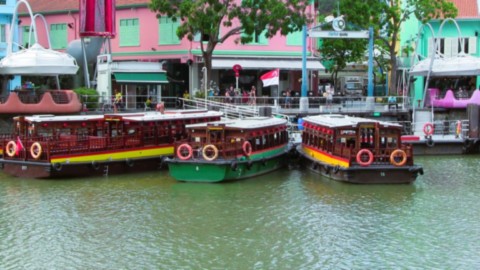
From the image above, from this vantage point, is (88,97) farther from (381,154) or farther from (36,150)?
(381,154)

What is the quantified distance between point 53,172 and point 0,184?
2.06 metres

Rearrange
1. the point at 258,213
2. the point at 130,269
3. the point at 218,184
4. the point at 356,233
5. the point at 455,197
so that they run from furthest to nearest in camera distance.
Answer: the point at 218,184 → the point at 455,197 → the point at 258,213 → the point at 356,233 → the point at 130,269

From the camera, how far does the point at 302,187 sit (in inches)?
1070

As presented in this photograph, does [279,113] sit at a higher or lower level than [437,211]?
higher

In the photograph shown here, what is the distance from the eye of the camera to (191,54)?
49656 mm

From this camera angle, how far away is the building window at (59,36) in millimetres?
56125

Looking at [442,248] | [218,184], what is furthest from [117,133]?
[442,248]

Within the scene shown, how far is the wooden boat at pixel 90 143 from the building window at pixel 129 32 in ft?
70.4

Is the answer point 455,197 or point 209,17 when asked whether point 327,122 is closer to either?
point 455,197

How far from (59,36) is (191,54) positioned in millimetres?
13079

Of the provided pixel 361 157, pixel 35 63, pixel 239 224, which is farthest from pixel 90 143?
pixel 361 157

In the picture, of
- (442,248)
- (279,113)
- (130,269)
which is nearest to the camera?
(130,269)

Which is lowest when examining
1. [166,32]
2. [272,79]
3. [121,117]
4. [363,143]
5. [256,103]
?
[363,143]

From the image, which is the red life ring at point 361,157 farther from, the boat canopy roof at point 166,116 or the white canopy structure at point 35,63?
the white canopy structure at point 35,63
